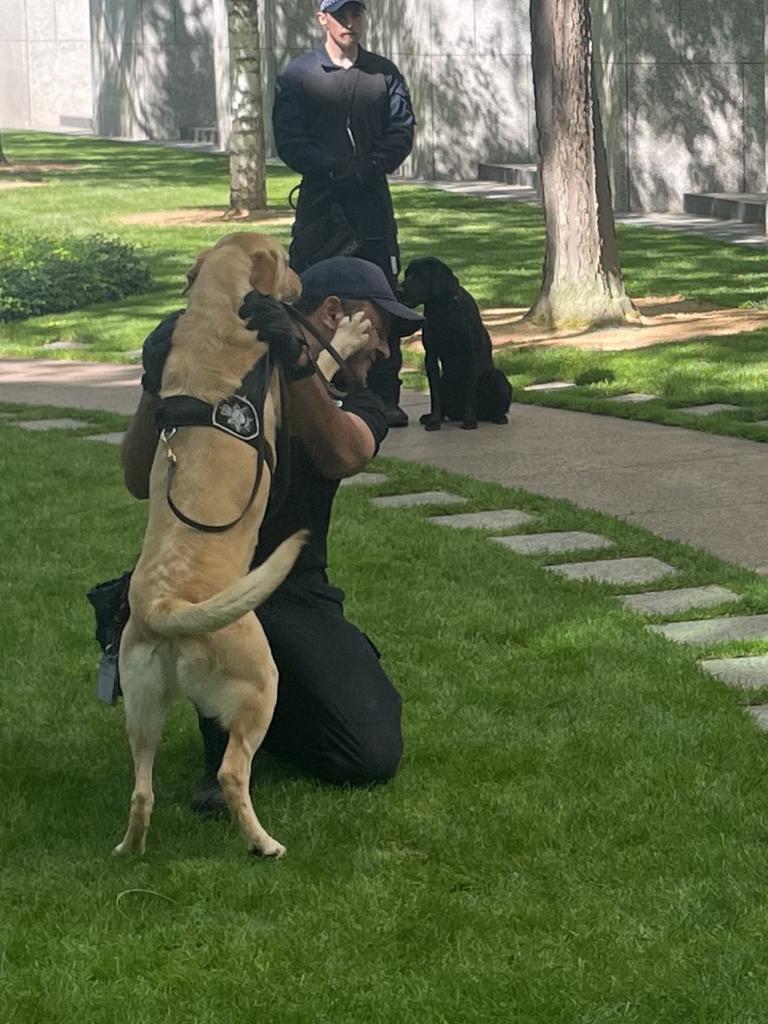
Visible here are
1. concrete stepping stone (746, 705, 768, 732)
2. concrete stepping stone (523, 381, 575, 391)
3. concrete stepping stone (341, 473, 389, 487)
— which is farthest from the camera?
concrete stepping stone (523, 381, 575, 391)

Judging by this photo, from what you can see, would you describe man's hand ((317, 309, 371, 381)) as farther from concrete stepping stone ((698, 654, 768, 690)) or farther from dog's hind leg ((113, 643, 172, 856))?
concrete stepping stone ((698, 654, 768, 690))

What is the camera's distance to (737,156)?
24047mm

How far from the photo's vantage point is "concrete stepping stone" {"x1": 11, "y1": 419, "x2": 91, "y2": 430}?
11.7 meters

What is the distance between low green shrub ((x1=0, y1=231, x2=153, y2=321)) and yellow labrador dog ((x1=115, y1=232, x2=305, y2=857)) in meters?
12.4

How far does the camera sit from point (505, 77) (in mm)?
29297

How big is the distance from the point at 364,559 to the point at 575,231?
279 inches

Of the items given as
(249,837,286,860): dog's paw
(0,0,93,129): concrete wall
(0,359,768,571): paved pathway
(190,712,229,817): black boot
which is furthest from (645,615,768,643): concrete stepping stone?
(0,0,93,129): concrete wall

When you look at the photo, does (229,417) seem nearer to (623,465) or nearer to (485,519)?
(485,519)

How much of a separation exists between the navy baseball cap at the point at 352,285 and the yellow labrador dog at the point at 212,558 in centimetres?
41

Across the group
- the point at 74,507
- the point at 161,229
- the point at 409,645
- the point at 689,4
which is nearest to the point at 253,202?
the point at 161,229

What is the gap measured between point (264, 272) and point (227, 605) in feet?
3.20

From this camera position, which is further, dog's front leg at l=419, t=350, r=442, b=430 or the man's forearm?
dog's front leg at l=419, t=350, r=442, b=430

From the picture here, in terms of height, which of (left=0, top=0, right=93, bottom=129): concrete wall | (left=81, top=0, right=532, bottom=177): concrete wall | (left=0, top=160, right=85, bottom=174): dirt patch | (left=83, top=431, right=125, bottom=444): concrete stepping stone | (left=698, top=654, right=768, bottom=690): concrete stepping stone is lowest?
(left=698, top=654, right=768, bottom=690): concrete stepping stone

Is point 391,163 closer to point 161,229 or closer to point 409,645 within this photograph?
point 409,645
